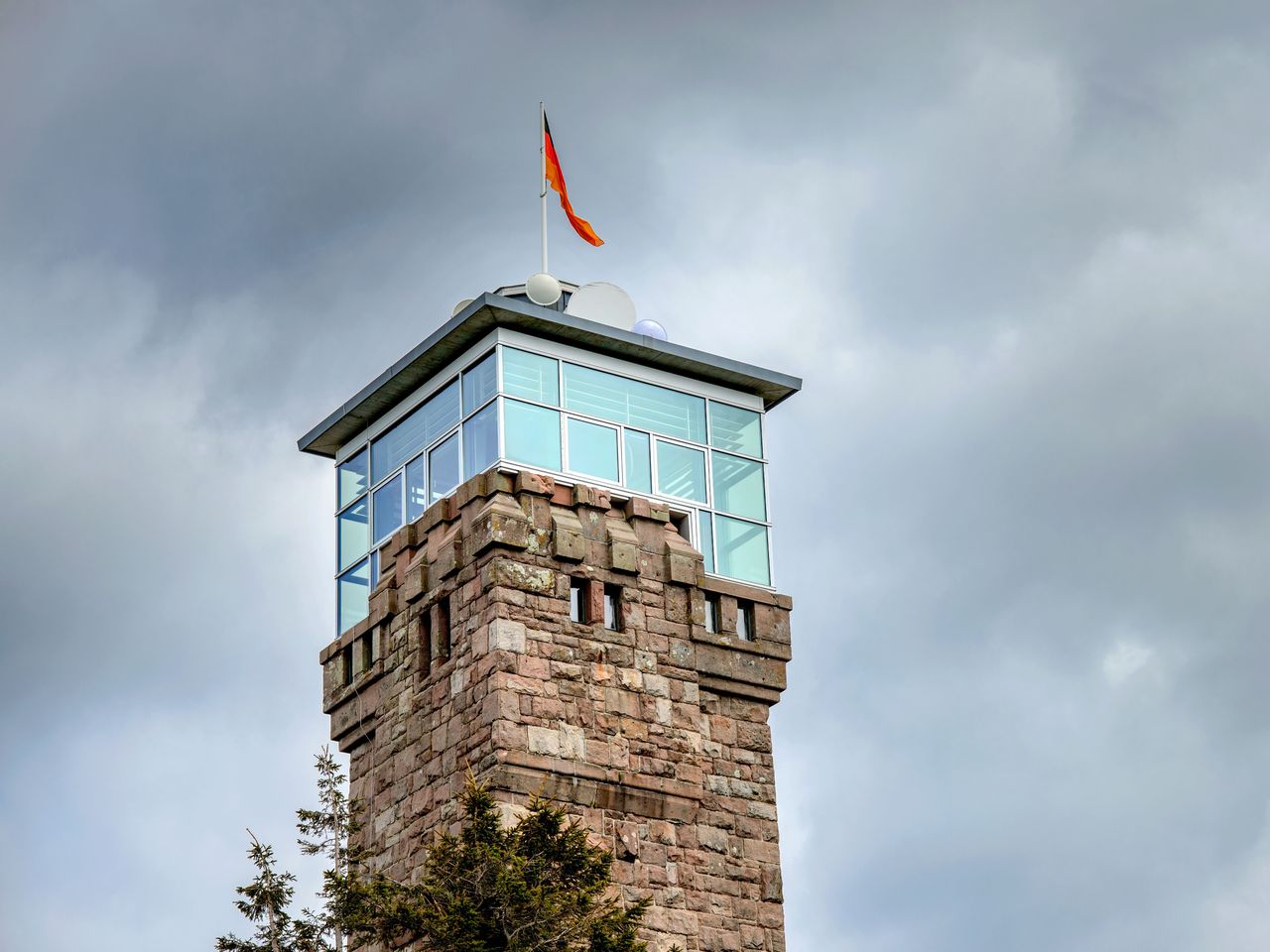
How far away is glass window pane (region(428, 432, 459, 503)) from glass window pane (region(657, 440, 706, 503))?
2.61 m

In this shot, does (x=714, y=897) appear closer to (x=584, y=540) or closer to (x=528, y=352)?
(x=584, y=540)

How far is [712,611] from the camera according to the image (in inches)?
1113

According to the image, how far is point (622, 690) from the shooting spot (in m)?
26.6

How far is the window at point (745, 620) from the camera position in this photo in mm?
28359

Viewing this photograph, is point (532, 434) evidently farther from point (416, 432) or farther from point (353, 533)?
point (353, 533)

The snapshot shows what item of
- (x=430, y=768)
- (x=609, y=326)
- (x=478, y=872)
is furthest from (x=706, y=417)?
(x=478, y=872)

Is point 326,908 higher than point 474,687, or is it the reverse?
point 474,687

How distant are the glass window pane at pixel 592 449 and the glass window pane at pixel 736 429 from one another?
1.69m

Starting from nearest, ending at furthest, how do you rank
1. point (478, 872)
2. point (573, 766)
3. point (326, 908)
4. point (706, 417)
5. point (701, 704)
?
point (478, 872) → point (326, 908) → point (573, 766) → point (701, 704) → point (706, 417)

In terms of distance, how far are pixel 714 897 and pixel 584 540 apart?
4488mm

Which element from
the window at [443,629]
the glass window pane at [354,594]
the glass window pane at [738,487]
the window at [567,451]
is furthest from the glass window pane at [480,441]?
the glass window pane at [738,487]

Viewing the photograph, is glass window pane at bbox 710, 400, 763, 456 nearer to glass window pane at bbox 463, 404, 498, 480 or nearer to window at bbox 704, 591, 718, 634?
window at bbox 704, 591, 718, 634

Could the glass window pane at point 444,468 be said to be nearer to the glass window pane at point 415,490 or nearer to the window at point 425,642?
the glass window pane at point 415,490

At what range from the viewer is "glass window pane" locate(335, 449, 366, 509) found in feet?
98.9
